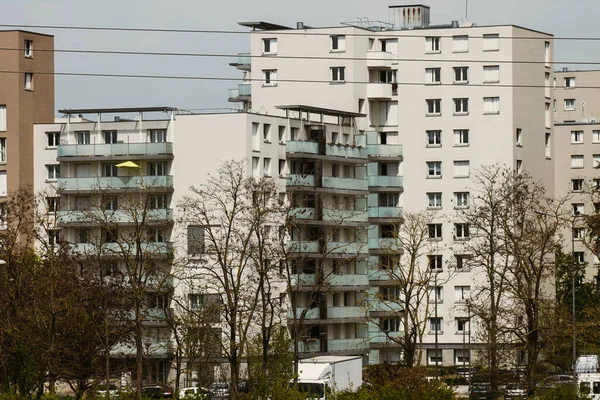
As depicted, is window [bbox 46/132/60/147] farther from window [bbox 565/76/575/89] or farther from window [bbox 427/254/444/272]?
window [bbox 565/76/575/89]

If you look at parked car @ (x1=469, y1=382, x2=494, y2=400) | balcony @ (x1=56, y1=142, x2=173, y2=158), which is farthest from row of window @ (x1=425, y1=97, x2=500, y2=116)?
parked car @ (x1=469, y1=382, x2=494, y2=400)

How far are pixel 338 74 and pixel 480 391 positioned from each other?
41.1 meters

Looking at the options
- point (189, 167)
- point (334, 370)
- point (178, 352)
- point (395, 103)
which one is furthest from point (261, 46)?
point (334, 370)

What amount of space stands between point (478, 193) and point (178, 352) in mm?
37474

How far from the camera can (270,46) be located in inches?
4744

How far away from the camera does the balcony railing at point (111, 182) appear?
337 ft

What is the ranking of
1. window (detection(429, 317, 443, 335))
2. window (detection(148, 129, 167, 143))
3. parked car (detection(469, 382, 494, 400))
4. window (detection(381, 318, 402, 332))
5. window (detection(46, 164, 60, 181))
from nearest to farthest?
parked car (detection(469, 382, 494, 400)) → window (detection(148, 129, 167, 143)) → window (detection(46, 164, 60, 181)) → window (detection(381, 318, 402, 332)) → window (detection(429, 317, 443, 335))

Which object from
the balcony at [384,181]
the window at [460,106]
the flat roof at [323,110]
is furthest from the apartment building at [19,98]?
the window at [460,106]

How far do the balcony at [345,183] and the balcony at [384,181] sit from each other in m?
2.41

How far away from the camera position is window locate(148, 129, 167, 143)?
105000 millimetres

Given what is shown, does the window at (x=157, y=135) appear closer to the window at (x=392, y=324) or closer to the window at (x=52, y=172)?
the window at (x=52, y=172)

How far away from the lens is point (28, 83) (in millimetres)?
109562

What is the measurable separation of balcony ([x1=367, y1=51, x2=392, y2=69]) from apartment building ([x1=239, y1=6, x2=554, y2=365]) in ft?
0.34

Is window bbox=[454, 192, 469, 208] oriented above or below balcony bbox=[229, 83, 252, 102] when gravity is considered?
below
